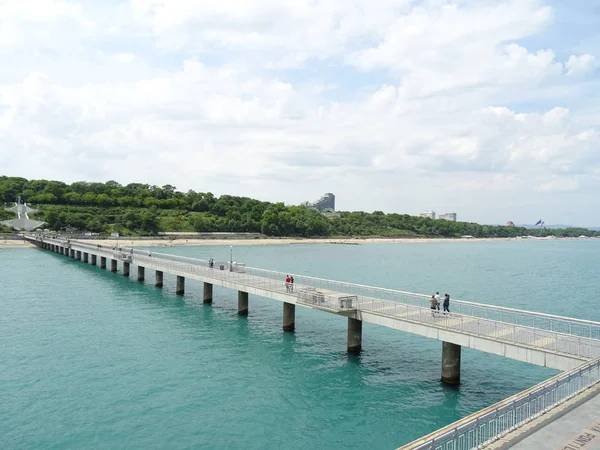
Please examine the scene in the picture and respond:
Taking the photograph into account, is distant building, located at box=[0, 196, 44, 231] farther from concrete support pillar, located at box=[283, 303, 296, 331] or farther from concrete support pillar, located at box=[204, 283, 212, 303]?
concrete support pillar, located at box=[283, 303, 296, 331]

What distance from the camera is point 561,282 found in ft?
255

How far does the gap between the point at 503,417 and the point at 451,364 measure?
13.5 m

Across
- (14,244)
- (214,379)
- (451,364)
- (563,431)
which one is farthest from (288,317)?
(14,244)

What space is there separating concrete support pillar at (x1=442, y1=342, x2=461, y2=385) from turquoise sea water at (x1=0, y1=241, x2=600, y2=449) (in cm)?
76

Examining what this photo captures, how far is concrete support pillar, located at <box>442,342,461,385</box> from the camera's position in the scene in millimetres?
26538

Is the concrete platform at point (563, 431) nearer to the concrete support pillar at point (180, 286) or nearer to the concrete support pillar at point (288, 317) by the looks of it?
the concrete support pillar at point (288, 317)

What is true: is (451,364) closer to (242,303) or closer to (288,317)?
(288,317)

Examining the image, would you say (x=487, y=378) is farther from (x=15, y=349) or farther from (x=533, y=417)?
(x=15, y=349)

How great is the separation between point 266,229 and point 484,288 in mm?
128414

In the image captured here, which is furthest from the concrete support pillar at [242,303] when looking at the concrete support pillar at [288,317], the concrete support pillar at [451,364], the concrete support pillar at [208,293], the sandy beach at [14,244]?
the sandy beach at [14,244]

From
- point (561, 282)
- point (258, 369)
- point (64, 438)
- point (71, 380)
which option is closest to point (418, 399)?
point (258, 369)

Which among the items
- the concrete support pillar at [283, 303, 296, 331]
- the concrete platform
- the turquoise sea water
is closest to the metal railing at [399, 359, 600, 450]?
the concrete platform

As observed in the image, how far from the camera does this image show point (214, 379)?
27312 mm

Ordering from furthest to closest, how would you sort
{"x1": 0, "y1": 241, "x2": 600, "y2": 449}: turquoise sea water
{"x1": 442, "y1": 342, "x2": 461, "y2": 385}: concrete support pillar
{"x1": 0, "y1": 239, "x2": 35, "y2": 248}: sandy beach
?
{"x1": 0, "y1": 239, "x2": 35, "y2": 248}: sandy beach < {"x1": 442, "y1": 342, "x2": 461, "y2": 385}: concrete support pillar < {"x1": 0, "y1": 241, "x2": 600, "y2": 449}: turquoise sea water
